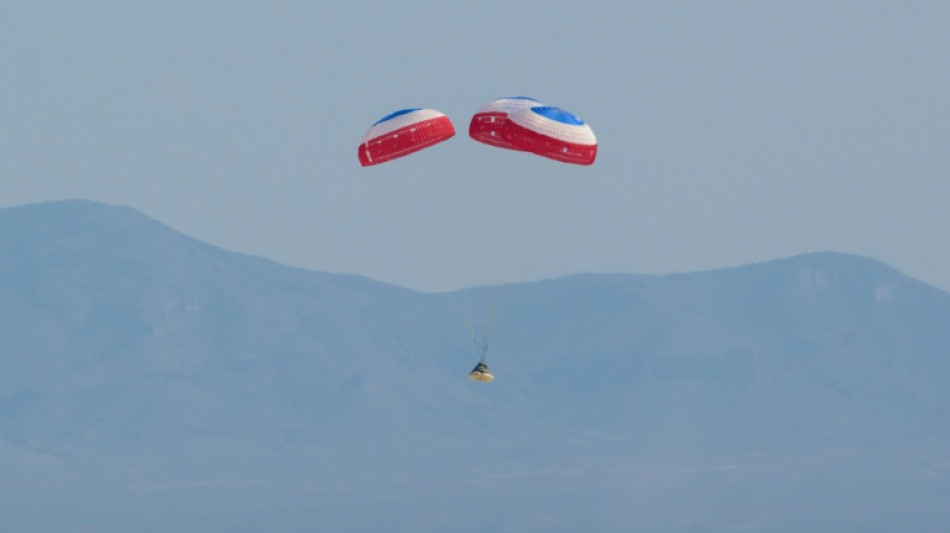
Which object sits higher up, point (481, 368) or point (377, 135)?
point (377, 135)

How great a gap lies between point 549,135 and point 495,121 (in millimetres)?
2598

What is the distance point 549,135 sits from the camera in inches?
3270

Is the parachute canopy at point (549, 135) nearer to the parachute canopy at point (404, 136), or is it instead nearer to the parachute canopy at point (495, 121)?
the parachute canopy at point (495, 121)

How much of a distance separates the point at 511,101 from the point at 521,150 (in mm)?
2802

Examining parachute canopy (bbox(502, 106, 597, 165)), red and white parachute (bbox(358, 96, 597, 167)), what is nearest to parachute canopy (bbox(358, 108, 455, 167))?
red and white parachute (bbox(358, 96, 597, 167))

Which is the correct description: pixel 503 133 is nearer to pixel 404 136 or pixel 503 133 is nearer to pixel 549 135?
pixel 549 135

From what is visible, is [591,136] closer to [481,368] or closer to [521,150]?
[521,150]

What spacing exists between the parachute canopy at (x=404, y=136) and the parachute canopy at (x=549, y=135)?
9.17 ft

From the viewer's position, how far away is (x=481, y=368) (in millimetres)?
81125

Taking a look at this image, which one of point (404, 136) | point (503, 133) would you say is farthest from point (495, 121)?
point (404, 136)

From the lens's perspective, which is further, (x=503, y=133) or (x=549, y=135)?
(x=503, y=133)

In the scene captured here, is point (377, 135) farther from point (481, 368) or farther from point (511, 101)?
point (481, 368)

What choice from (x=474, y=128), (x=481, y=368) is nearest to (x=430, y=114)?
(x=474, y=128)

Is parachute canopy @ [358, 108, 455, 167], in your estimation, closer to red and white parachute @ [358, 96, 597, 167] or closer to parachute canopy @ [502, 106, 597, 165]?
red and white parachute @ [358, 96, 597, 167]
